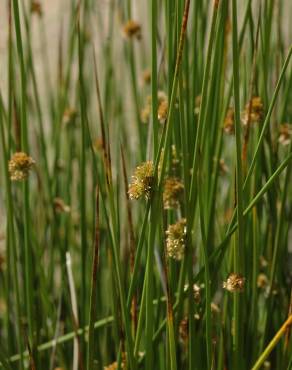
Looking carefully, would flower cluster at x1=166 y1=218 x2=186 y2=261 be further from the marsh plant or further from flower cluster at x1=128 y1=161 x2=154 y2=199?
flower cluster at x1=128 y1=161 x2=154 y2=199

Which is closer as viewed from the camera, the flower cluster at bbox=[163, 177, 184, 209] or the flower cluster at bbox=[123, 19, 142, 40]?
the flower cluster at bbox=[163, 177, 184, 209]

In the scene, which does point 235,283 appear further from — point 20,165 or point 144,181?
point 20,165

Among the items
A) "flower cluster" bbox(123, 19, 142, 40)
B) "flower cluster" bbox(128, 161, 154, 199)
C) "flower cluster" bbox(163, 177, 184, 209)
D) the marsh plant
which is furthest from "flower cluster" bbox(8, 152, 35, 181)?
"flower cluster" bbox(123, 19, 142, 40)

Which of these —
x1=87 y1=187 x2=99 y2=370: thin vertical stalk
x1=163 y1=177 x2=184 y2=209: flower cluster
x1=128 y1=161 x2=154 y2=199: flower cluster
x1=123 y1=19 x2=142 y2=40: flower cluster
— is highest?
x1=123 y1=19 x2=142 y2=40: flower cluster

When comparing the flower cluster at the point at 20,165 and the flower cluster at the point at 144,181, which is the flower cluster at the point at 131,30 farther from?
the flower cluster at the point at 144,181

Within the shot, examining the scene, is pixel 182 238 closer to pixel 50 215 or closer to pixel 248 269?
pixel 248 269

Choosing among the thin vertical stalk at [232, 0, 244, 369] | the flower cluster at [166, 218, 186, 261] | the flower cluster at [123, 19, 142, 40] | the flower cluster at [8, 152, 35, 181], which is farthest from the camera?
the flower cluster at [123, 19, 142, 40]

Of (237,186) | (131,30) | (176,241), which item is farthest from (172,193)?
(131,30)

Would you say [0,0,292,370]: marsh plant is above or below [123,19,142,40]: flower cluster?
below
